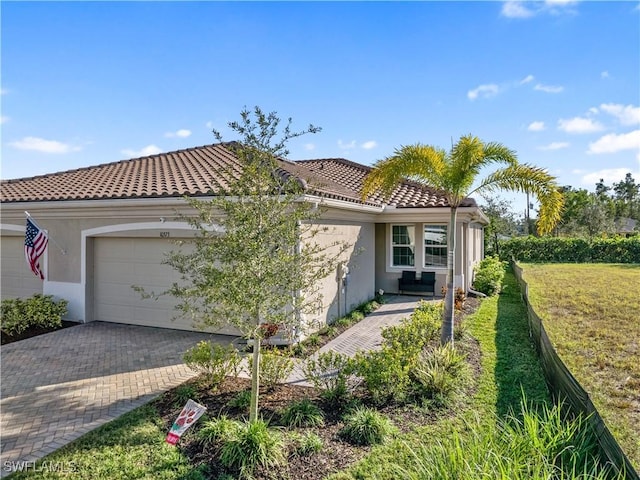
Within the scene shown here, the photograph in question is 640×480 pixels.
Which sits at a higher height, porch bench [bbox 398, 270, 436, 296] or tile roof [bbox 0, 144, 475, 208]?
tile roof [bbox 0, 144, 475, 208]

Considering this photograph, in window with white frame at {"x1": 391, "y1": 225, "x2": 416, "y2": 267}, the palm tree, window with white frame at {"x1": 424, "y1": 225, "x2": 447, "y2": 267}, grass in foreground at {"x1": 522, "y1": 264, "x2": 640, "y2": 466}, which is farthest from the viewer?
window with white frame at {"x1": 391, "y1": 225, "x2": 416, "y2": 267}

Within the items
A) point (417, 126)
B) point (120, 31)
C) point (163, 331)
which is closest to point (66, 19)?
point (120, 31)

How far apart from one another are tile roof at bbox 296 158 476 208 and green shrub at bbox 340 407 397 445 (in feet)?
31.6

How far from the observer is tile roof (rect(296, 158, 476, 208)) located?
14595 mm

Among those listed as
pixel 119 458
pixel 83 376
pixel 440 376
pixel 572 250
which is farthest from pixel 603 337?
pixel 572 250

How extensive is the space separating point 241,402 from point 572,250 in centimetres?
3644

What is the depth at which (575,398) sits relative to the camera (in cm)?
512

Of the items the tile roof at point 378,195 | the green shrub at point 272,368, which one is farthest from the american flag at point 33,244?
the tile roof at point 378,195

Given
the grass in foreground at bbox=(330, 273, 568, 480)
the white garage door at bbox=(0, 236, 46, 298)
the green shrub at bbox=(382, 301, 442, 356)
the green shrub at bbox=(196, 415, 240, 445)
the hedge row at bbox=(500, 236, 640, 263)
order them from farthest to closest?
the hedge row at bbox=(500, 236, 640, 263) → the white garage door at bbox=(0, 236, 46, 298) → the green shrub at bbox=(382, 301, 442, 356) → the green shrub at bbox=(196, 415, 240, 445) → the grass in foreground at bbox=(330, 273, 568, 480)

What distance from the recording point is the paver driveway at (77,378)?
5551 millimetres

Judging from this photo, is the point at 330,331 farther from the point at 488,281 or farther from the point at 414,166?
the point at 488,281

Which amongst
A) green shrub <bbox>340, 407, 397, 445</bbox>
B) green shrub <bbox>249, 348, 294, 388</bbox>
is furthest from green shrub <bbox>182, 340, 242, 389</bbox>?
green shrub <bbox>340, 407, 397, 445</bbox>

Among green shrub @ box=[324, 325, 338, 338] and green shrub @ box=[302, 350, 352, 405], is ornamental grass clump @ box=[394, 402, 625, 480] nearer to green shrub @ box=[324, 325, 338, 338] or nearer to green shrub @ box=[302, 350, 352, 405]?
green shrub @ box=[302, 350, 352, 405]

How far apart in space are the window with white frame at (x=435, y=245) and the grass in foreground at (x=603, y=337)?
12.8 ft
